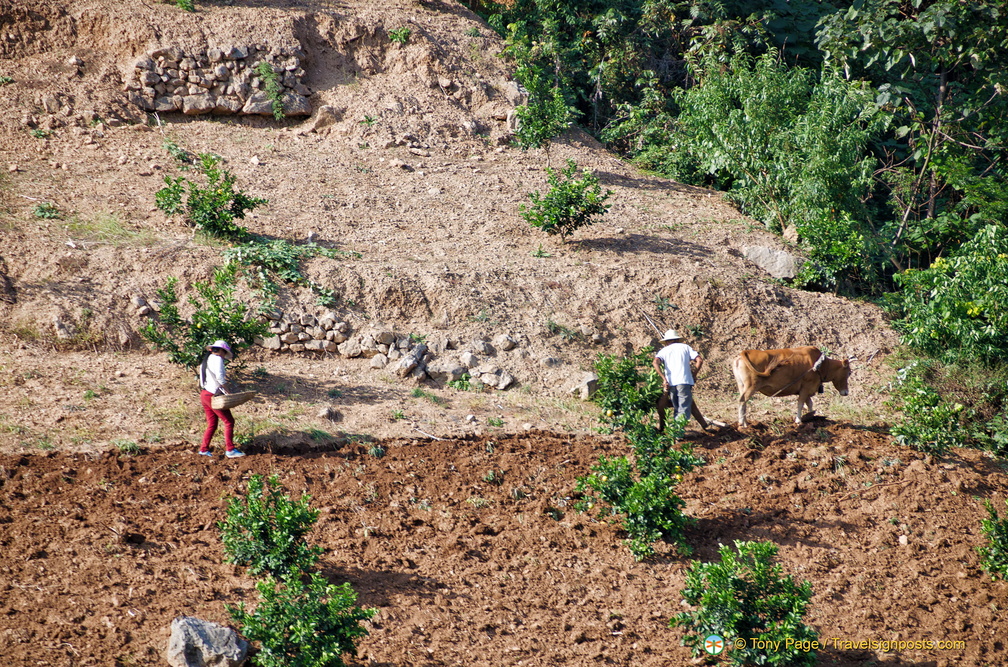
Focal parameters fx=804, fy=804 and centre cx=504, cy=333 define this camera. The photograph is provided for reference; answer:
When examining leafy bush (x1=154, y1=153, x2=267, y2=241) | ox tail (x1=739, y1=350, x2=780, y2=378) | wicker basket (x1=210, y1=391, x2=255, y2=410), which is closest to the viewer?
wicker basket (x1=210, y1=391, x2=255, y2=410)

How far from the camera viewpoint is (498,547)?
755cm

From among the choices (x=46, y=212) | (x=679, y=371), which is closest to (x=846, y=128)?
(x=679, y=371)

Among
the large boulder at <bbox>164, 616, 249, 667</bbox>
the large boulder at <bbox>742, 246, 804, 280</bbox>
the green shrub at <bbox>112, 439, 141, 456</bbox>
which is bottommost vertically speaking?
the green shrub at <bbox>112, 439, 141, 456</bbox>

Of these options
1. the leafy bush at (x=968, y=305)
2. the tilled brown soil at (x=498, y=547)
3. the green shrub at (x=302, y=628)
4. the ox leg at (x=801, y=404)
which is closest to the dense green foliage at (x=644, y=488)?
the tilled brown soil at (x=498, y=547)

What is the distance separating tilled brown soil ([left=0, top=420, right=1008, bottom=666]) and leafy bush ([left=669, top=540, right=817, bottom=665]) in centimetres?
58

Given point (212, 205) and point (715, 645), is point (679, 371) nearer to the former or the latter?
point (715, 645)

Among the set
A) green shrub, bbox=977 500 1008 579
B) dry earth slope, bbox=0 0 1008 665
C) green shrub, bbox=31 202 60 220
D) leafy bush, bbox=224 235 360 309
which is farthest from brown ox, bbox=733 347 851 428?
green shrub, bbox=31 202 60 220

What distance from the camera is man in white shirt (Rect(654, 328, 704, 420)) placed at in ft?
30.2

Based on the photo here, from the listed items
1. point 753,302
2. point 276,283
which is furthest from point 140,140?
point 753,302

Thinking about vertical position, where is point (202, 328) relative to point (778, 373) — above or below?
below

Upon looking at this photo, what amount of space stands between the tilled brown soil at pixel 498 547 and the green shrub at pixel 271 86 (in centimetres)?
860

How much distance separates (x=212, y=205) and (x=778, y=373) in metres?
7.91

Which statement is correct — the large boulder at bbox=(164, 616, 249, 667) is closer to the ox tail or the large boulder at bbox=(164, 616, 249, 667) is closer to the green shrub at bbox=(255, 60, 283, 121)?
the ox tail

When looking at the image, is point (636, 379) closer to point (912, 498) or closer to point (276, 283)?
point (912, 498)
